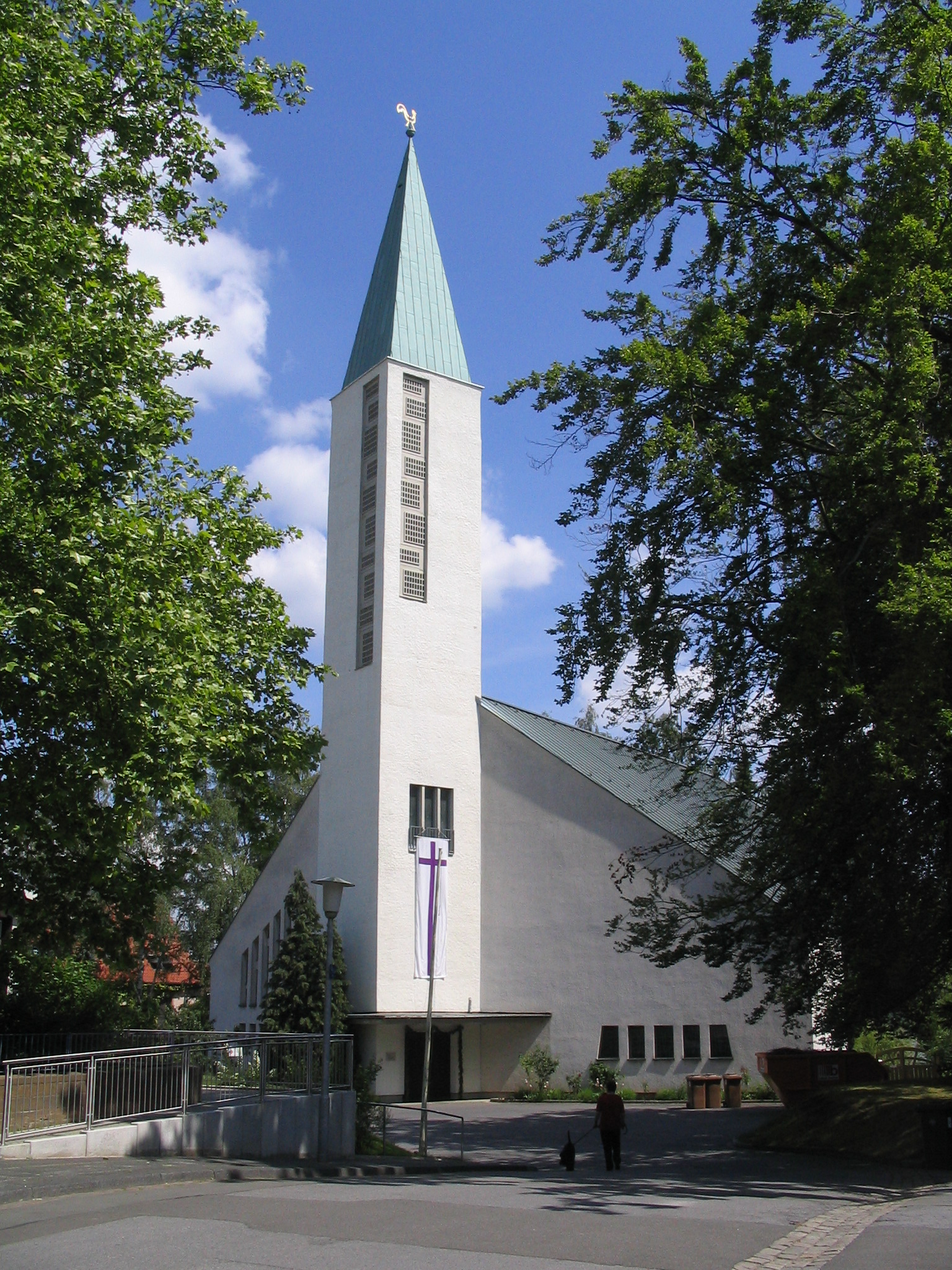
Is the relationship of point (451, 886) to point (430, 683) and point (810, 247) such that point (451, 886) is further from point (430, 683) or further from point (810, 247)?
point (810, 247)

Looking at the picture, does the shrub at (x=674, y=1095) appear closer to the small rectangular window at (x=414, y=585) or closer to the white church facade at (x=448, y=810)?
the white church facade at (x=448, y=810)

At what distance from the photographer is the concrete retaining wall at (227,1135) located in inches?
553

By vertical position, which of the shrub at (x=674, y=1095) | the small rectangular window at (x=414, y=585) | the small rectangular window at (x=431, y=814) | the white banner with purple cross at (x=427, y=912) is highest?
the small rectangular window at (x=414, y=585)

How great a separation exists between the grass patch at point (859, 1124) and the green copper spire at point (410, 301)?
2599cm

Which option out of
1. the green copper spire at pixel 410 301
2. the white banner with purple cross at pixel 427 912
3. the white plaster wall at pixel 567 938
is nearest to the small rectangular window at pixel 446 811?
the white banner with purple cross at pixel 427 912

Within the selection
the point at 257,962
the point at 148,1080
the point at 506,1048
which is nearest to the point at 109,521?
the point at 148,1080

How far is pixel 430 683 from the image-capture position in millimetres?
36406

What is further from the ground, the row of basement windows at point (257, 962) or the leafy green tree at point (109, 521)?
the leafy green tree at point (109, 521)

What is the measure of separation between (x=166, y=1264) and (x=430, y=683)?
28556mm

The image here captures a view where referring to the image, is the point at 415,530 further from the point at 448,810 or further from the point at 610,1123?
the point at 610,1123

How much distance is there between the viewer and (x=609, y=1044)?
33.6 m

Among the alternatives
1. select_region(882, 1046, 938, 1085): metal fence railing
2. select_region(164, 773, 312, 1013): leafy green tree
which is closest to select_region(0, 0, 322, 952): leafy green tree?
select_region(882, 1046, 938, 1085): metal fence railing

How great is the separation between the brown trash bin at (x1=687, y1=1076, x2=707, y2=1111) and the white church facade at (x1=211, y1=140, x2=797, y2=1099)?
127 inches

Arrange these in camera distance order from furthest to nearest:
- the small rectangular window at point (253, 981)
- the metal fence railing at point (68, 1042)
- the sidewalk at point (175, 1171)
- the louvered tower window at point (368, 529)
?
the small rectangular window at point (253, 981) → the louvered tower window at point (368, 529) → the metal fence railing at point (68, 1042) → the sidewalk at point (175, 1171)
